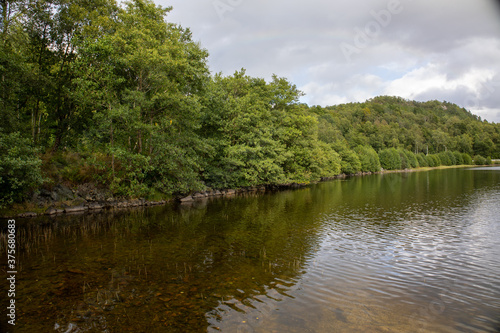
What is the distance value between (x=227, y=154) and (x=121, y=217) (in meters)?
19.5

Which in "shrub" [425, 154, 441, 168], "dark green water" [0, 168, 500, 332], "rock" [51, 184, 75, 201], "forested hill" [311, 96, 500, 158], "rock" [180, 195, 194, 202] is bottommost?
"dark green water" [0, 168, 500, 332]

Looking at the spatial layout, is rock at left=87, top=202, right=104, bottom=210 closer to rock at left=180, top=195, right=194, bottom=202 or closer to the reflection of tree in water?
the reflection of tree in water

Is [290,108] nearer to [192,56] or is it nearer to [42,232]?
[192,56]

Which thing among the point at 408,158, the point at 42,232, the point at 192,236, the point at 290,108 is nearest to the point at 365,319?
the point at 192,236

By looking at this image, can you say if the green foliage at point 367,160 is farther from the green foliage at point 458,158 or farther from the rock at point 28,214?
the rock at point 28,214

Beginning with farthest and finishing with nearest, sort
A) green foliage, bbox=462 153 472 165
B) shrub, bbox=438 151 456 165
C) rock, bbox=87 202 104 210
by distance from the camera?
green foliage, bbox=462 153 472 165 < shrub, bbox=438 151 456 165 < rock, bbox=87 202 104 210

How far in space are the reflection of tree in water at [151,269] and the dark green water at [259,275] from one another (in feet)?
0.20

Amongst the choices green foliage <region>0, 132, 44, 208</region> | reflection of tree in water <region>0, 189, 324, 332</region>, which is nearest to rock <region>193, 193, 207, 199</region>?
reflection of tree in water <region>0, 189, 324, 332</region>

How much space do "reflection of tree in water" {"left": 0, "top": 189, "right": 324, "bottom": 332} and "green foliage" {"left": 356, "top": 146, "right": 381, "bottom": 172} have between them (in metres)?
84.9

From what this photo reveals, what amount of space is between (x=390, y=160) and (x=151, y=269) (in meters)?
119

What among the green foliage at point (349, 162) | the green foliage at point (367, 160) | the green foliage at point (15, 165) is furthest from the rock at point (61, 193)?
the green foliage at point (367, 160)

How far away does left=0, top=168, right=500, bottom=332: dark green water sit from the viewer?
8570 mm

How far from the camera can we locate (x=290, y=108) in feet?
179

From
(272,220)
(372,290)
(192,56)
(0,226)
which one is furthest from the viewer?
(192,56)
